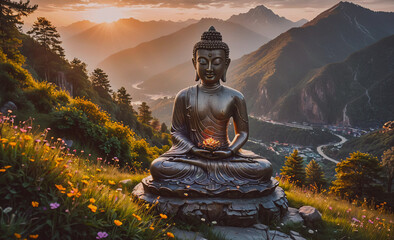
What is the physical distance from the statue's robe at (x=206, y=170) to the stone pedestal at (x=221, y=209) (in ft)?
0.53

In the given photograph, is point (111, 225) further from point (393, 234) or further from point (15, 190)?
point (393, 234)

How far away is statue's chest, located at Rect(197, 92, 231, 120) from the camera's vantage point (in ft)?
23.1

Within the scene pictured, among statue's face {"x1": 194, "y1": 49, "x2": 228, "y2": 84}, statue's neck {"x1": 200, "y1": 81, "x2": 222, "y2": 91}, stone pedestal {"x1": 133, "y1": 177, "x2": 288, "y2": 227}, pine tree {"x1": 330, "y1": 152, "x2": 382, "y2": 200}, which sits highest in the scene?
statue's face {"x1": 194, "y1": 49, "x2": 228, "y2": 84}

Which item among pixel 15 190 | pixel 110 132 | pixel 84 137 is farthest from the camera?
pixel 110 132

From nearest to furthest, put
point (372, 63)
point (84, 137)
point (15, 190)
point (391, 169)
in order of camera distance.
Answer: point (15, 190)
point (84, 137)
point (391, 169)
point (372, 63)

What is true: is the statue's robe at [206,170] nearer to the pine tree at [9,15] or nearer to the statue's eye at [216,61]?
the statue's eye at [216,61]

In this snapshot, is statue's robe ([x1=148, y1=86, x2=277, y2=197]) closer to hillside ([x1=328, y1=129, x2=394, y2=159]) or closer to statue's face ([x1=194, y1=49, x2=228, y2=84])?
statue's face ([x1=194, y1=49, x2=228, y2=84])

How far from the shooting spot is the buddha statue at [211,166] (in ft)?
18.1

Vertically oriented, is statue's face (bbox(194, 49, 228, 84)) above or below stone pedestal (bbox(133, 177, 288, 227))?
above

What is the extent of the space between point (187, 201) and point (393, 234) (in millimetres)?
4277

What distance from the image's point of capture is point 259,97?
156750mm

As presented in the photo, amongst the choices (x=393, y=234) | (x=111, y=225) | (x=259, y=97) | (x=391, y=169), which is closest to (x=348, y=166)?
(x=391, y=169)

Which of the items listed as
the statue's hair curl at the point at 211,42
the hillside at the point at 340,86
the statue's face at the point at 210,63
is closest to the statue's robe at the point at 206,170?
the statue's face at the point at 210,63

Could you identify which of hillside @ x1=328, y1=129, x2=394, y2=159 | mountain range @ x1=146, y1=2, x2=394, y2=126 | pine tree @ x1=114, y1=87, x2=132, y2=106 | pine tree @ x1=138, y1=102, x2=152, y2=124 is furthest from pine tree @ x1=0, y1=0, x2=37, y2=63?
mountain range @ x1=146, y1=2, x2=394, y2=126
